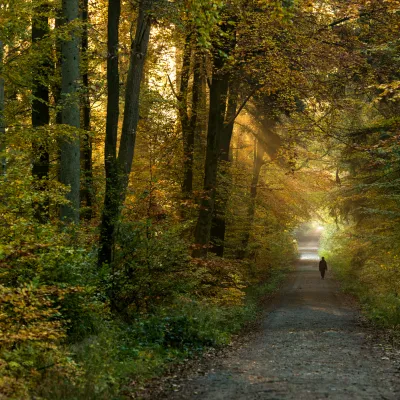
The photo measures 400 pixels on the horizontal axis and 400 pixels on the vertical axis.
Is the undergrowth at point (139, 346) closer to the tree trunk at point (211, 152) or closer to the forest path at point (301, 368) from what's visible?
the forest path at point (301, 368)

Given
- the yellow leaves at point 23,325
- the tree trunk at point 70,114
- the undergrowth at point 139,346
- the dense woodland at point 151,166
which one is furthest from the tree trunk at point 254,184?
the yellow leaves at point 23,325

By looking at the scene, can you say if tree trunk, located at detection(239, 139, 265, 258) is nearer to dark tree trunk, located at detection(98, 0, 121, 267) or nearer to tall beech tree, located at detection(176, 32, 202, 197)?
tall beech tree, located at detection(176, 32, 202, 197)

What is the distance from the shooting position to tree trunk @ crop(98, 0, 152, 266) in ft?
41.0

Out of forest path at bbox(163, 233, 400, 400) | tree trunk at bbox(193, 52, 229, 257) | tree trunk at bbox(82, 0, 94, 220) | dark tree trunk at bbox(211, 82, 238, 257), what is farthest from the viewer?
dark tree trunk at bbox(211, 82, 238, 257)

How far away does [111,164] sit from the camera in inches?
500

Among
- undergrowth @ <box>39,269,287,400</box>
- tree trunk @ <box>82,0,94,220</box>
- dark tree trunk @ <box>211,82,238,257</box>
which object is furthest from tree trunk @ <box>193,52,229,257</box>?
tree trunk @ <box>82,0,94,220</box>

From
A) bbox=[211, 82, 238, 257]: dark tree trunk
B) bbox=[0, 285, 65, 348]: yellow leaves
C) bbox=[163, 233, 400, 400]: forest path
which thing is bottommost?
bbox=[163, 233, 400, 400]: forest path

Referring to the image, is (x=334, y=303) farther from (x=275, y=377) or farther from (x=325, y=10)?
(x=275, y=377)

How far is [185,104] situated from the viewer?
2280cm

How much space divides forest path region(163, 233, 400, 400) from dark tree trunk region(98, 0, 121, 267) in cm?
360

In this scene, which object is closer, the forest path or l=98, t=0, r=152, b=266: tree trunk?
the forest path

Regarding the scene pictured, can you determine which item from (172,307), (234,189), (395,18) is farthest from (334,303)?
(172,307)

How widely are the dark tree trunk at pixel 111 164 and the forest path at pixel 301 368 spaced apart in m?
3.60

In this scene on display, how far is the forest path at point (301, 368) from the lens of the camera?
766 cm
